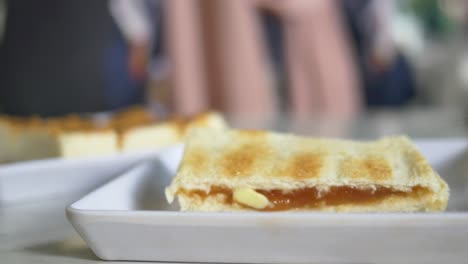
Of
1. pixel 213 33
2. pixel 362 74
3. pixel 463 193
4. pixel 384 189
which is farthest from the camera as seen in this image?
pixel 362 74

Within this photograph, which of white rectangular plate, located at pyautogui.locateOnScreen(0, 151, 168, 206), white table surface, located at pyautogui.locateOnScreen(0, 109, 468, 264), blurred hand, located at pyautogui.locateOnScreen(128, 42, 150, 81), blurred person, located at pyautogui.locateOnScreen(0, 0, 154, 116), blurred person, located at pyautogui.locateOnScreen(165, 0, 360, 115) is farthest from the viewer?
blurred person, located at pyautogui.locateOnScreen(165, 0, 360, 115)

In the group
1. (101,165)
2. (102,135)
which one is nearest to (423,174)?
(101,165)

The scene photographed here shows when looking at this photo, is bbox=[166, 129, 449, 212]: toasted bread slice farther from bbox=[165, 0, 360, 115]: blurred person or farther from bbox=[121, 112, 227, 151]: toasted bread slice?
bbox=[165, 0, 360, 115]: blurred person

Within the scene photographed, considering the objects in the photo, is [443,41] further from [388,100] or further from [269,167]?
[269,167]

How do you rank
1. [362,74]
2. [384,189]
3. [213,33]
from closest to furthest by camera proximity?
[384,189], [213,33], [362,74]

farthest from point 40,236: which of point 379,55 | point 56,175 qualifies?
point 379,55

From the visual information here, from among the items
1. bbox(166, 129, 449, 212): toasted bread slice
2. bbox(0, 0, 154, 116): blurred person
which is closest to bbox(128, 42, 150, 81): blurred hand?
bbox(0, 0, 154, 116): blurred person

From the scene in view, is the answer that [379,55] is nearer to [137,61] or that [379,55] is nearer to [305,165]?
[137,61]

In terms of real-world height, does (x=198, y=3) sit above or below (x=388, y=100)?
above
